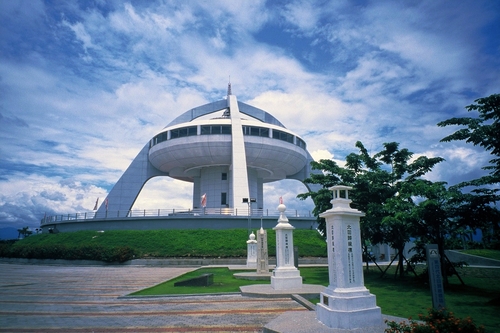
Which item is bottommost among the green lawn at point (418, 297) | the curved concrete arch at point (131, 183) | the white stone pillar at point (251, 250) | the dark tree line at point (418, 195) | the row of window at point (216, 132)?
the green lawn at point (418, 297)

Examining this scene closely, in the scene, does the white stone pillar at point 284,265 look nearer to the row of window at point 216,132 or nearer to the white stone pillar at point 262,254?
the white stone pillar at point 262,254

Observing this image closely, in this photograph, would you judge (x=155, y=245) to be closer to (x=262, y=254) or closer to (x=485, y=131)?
(x=262, y=254)

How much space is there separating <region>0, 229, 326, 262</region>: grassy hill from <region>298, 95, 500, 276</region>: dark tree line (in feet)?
39.1

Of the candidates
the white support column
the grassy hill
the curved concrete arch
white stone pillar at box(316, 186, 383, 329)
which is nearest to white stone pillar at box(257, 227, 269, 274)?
white stone pillar at box(316, 186, 383, 329)

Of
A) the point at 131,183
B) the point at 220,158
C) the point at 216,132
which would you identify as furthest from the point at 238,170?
the point at 131,183

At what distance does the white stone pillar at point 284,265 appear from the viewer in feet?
39.9

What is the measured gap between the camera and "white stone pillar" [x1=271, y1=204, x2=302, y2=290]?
39.9ft

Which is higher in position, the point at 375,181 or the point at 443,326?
the point at 375,181

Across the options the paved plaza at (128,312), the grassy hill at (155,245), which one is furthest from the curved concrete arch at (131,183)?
the paved plaza at (128,312)

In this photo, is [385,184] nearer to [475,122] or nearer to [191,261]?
[475,122]

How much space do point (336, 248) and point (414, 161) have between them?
10.8m

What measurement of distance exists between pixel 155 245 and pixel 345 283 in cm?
2444

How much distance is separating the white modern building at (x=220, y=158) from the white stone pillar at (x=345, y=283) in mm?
25718

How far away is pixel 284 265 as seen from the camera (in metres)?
12.7
